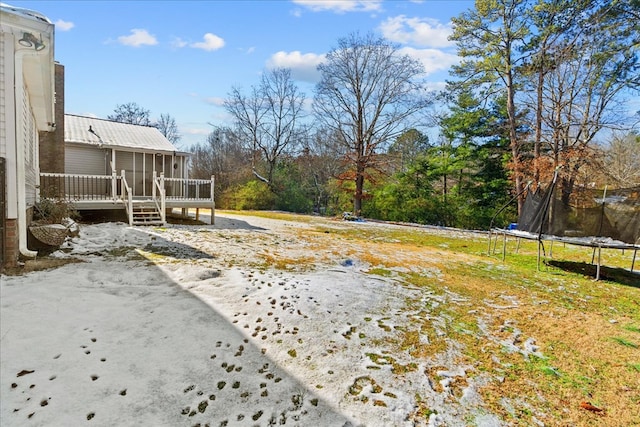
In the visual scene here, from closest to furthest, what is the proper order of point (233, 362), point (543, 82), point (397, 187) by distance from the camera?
1. point (233, 362)
2. point (543, 82)
3. point (397, 187)

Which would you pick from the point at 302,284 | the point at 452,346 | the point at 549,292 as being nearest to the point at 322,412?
the point at 452,346

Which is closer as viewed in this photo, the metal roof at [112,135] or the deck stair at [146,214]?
the deck stair at [146,214]

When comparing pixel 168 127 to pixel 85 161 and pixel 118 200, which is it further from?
pixel 118 200

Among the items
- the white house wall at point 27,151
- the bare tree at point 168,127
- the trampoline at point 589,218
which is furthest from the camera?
the bare tree at point 168,127

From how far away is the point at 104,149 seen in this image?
13.4m

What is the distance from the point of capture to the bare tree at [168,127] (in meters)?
38.9

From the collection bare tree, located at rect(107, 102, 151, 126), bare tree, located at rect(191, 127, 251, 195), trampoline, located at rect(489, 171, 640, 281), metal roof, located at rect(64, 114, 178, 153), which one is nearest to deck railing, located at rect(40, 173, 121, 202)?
metal roof, located at rect(64, 114, 178, 153)

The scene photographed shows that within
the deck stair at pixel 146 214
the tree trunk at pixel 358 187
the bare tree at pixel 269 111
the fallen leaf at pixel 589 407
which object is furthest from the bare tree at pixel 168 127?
the fallen leaf at pixel 589 407

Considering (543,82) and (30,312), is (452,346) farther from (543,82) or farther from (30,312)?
(543,82)

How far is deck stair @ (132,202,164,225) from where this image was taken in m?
10.1

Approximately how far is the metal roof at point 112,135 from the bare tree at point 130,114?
20753 millimetres

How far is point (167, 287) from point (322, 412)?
10.5 feet

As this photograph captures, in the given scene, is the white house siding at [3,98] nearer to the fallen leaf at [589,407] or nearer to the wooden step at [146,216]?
the wooden step at [146,216]

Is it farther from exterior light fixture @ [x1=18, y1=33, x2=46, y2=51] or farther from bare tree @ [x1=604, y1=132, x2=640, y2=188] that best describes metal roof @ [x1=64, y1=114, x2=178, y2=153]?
bare tree @ [x1=604, y1=132, x2=640, y2=188]
